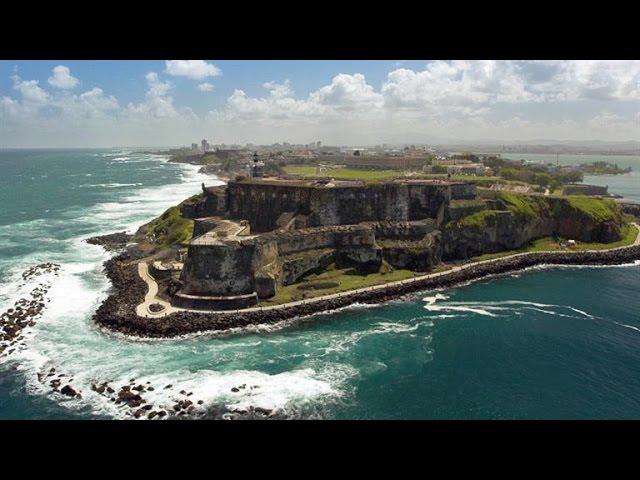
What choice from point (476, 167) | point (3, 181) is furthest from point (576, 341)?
point (3, 181)

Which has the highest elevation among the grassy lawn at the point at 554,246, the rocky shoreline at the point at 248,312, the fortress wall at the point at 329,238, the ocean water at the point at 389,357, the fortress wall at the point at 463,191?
the fortress wall at the point at 463,191

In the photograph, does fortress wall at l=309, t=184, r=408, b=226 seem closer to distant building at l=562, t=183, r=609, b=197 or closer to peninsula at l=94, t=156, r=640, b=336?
peninsula at l=94, t=156, r=640, b=336

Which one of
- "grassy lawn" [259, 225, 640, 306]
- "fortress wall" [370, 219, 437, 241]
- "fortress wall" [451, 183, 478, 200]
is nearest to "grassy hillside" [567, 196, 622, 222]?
"fortress wall" [451, 183, 478, 200]

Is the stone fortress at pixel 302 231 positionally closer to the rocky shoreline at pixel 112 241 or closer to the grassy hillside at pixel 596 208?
the rocky shoreline at pixel 112 241

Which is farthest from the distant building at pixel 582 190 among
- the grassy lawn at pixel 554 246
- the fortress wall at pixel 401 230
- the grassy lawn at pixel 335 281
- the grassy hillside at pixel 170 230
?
the grassy hillside at pixel 170 230

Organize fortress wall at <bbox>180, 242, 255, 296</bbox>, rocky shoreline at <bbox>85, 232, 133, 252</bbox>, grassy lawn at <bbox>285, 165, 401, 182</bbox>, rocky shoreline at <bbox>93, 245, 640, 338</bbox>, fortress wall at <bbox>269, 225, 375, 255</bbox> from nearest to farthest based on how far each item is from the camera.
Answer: rocky shoreline at <bbox>93, 245, 640, 338</bbox> → fortress wall at <bbox>180, 242, 255, 296</bbox> → fortress wall at <bbox>269, 225, 375, 255</bbox> → rocky shoreline at <bbox>85, 232, 133, 252</bbox> → grassy lawn at <bbox>285, 165, 401, 182</bbox>

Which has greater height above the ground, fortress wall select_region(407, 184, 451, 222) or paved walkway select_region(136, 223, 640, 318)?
fortress wall select_region(407, 184, 451, 222)
